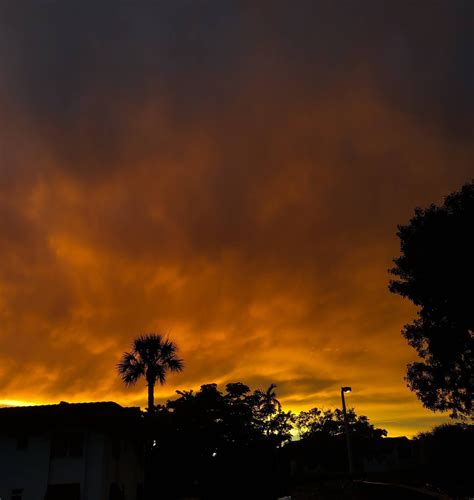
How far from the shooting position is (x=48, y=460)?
90.4 ft

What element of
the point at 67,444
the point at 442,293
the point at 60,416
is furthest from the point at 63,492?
the point at 442,293

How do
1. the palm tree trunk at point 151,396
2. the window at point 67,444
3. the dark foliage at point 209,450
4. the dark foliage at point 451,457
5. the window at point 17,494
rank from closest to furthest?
the window at point 17,494
the window at point 67,444
the dark foliage at point 209,450
the palm tree trunk at point 151,396
the dark foliage at point 451,457

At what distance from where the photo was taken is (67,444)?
28094mm

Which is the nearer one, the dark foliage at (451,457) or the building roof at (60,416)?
the building roof at (60,416)

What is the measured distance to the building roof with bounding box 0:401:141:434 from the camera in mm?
27125

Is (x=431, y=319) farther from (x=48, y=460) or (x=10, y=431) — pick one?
(x=10, y=431)

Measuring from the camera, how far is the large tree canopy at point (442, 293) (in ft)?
91.4

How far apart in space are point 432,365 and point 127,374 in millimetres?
23311

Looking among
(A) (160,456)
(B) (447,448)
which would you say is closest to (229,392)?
(A) (160,456)

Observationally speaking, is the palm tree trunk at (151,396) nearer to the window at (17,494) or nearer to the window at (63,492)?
the window at (63,492)

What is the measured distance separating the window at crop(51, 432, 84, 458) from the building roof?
57cm

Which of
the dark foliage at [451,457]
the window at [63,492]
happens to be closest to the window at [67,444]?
the window at [63,492]

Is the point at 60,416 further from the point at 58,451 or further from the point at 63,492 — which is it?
the point at 63,492

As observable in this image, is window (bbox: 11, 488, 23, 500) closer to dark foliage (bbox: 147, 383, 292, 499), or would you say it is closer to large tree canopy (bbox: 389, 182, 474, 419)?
dark foliage (bbox: 147, 383, 292, 499)
